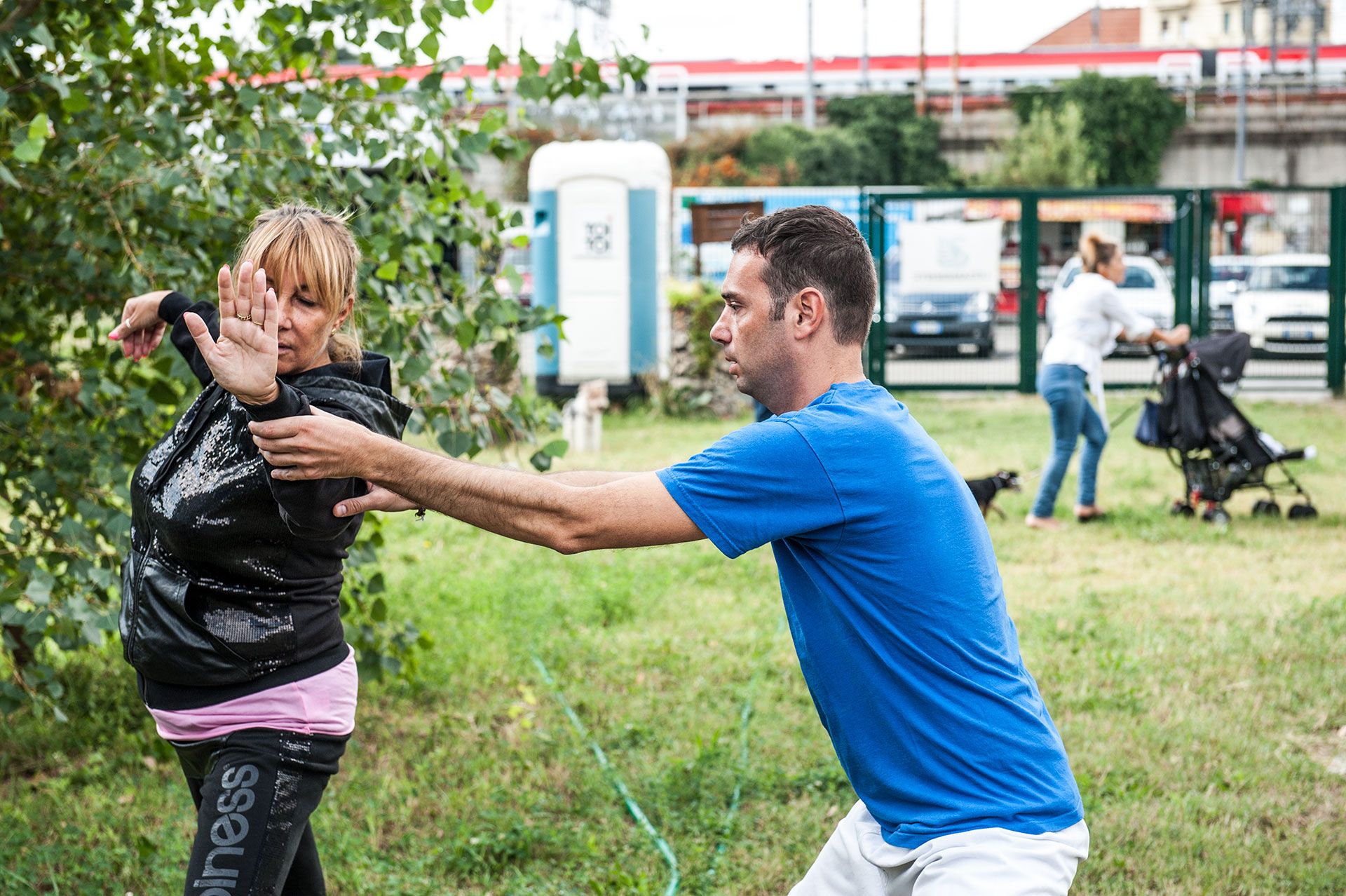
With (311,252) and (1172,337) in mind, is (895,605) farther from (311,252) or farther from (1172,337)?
(1172,337)

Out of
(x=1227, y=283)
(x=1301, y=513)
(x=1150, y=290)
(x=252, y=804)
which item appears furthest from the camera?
(x=1227, y=283)

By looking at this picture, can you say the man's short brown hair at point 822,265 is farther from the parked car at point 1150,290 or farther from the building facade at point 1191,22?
the building facade at point 1191,22

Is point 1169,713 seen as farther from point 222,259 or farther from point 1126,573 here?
point 222,259

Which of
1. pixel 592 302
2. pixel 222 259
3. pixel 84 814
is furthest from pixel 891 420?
pixel 592 302

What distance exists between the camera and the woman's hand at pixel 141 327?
10.8 feet

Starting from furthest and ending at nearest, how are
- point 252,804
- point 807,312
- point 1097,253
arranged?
point 1097,253 < point 252,804 < point 807,312

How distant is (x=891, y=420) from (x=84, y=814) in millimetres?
3580

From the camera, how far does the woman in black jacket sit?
2.59 m

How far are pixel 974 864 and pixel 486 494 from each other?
1.03 metres

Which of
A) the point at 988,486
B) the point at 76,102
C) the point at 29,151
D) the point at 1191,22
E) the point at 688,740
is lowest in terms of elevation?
the point at 688,740

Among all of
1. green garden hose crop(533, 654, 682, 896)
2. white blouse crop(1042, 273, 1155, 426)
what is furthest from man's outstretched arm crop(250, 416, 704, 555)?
white blouse crop(1042, 273, 1155, 426)

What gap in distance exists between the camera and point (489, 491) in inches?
89.8

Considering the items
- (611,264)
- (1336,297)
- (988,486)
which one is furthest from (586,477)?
(1336,297)

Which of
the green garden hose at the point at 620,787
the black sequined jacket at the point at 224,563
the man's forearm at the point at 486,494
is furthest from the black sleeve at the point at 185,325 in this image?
the green garden hose at the point at 620,787
